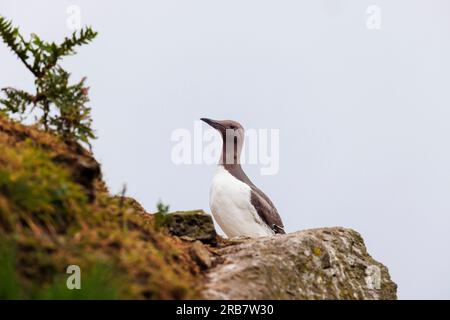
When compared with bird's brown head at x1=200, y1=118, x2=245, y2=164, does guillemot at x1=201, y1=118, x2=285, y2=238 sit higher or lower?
lower

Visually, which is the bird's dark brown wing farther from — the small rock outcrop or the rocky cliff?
the small rock outcrop

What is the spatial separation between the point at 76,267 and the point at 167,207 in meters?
2.31

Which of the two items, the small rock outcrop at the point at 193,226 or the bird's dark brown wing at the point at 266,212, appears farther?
the bird's dark brown wing at the point at 266,212

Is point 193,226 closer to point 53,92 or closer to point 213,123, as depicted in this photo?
point 53,92

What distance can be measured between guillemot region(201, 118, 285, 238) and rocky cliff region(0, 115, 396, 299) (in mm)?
5205

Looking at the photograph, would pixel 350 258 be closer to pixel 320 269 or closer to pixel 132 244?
pixel 320 269

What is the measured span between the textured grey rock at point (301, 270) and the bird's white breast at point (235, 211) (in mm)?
4589

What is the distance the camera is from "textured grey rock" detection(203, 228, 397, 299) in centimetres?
760

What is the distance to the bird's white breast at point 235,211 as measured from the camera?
1493 cm

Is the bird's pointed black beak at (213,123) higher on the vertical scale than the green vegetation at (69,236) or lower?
higher

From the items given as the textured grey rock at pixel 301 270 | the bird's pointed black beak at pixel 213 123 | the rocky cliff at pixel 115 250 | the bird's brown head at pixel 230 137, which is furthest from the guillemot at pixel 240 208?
the rocky cliff at pixel 115 250

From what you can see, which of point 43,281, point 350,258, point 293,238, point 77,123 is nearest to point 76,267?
point 43,281

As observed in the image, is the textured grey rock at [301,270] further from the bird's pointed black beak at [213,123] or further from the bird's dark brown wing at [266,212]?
the bird's pointed black beak at [213,123]

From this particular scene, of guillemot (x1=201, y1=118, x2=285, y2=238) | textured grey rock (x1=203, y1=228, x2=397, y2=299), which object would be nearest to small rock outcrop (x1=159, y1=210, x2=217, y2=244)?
textured grey rock (x1=203, y1=228, x2=397, y2=299)
